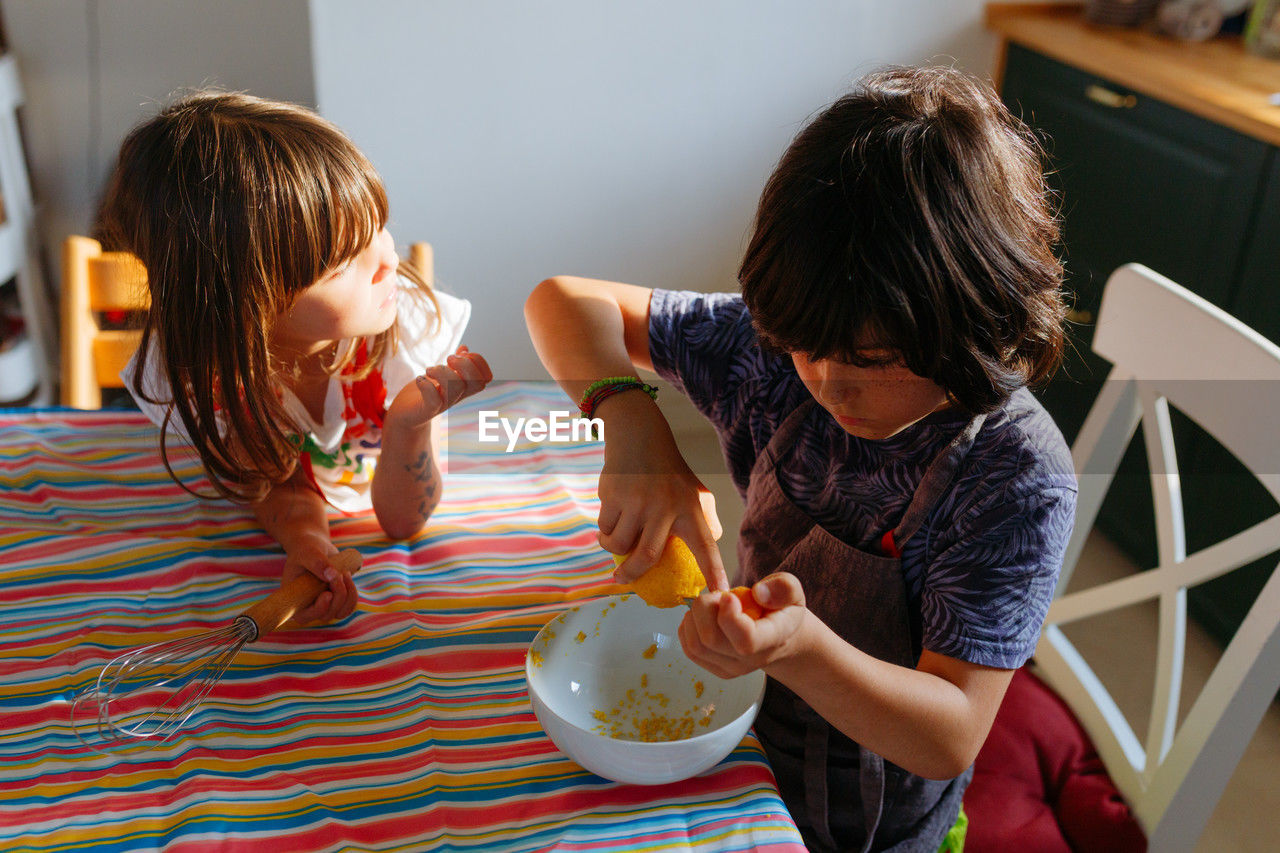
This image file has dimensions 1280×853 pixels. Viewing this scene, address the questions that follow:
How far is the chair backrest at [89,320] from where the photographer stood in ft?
3.99

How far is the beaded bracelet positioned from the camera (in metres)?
0.87

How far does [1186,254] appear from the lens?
1.74 meters

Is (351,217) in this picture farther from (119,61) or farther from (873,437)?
(119,61)

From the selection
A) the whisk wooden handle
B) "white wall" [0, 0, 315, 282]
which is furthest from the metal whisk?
"white wall" [0, 0, 315, 282]

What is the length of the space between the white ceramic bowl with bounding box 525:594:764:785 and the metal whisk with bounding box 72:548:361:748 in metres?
0.21

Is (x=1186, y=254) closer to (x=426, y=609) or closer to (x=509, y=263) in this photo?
(x=509, y=263)

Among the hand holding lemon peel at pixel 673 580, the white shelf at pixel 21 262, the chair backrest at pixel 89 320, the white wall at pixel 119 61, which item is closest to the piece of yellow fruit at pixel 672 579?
the hand holding lemon peel at pixel 673 580

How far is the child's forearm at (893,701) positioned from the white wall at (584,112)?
1.57 meters

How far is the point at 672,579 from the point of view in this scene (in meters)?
0.73

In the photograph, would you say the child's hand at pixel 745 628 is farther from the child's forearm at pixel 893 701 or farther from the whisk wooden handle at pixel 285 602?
the whisk wooden handle at pixel 285 602

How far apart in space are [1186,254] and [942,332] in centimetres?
136

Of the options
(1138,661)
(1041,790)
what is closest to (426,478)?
A: (1041,790)

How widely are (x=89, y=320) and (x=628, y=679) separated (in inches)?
34.5

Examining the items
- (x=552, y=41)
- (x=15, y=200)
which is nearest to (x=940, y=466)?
(x=552, y=41)
